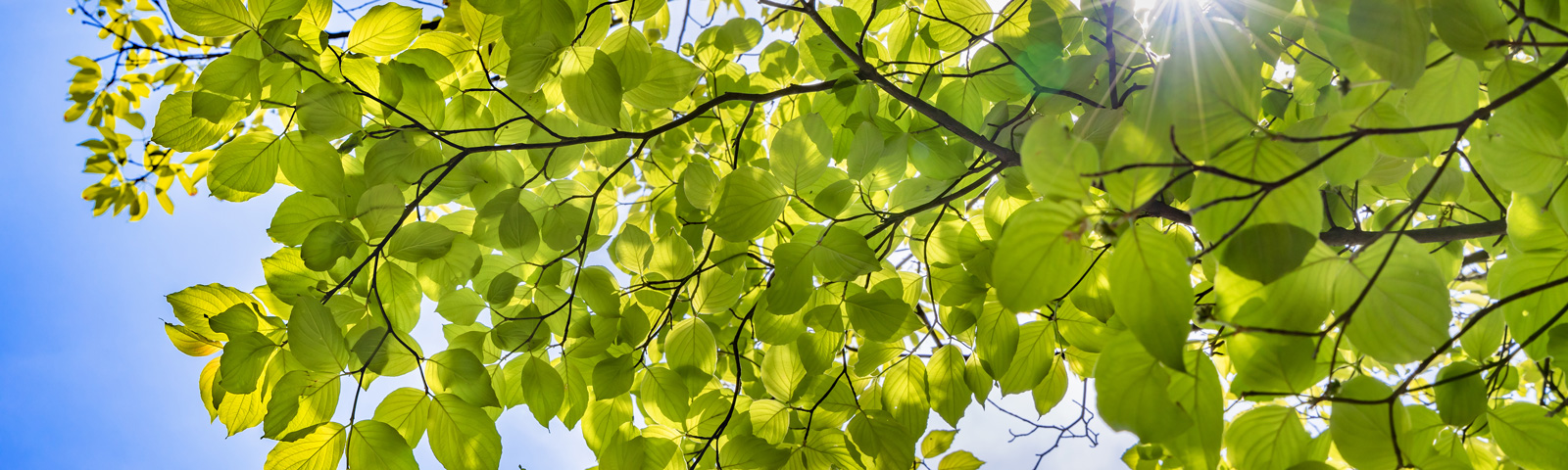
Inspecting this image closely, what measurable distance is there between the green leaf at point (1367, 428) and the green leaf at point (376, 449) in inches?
34.7

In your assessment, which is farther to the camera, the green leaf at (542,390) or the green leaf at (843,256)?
the green leaf at (542,390)

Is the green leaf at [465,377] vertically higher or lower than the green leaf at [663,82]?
lower

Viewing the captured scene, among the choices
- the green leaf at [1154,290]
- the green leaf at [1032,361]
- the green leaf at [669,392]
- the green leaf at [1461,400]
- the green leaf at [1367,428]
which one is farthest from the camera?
the green leaf at [669,392]

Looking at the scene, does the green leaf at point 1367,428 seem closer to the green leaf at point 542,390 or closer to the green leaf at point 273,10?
the green leaf at point 542,390

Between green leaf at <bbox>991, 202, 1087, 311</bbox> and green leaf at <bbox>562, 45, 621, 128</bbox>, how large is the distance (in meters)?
0.46

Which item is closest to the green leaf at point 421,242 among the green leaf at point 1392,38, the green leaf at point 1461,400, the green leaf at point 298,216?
the green leaf at point 298,216

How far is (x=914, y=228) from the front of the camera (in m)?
1.03

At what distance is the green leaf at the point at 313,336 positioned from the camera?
69 centimetres

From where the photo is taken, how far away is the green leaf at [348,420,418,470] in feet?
2.37

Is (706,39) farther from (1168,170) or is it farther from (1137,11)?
(1168,170)

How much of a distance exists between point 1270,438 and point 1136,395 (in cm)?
20

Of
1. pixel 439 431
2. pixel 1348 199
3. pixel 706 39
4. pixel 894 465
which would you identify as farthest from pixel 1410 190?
pixel 439 431

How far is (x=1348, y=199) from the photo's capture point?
96 centimetres

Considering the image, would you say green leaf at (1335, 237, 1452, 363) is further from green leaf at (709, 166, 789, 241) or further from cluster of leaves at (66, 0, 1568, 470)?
green leaf at (709, 166, 789, 241)
